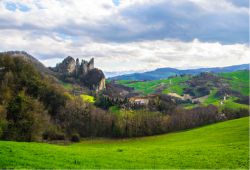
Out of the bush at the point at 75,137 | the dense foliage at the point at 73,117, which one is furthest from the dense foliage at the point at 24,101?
the bush at the point at 75,137

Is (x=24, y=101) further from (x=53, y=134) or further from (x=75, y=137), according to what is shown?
(x=75, y=137)

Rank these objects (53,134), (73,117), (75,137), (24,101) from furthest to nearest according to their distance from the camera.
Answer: (73,117), (75,137), (53,134), (24,101)

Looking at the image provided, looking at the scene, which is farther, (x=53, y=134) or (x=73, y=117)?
→ (x=73, y=117)

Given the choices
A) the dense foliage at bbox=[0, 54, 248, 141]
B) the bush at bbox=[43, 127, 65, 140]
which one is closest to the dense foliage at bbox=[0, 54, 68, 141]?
the dense foliage at bbox=[0, 54, 248, 141]

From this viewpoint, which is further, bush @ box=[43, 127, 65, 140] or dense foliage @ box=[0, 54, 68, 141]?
bush @ box=[43, 127, 65, 140]

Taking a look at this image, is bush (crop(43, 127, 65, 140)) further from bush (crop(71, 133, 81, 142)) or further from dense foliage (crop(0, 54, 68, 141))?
bush (crop(71, 133, 81, 142))

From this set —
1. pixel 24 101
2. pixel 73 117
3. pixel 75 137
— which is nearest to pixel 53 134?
pixel 75 137

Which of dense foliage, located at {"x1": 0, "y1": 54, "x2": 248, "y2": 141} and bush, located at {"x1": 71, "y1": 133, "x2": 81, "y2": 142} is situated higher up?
dense foliage, located at {"x1": 0, "y1": 54, "x2": 248, "y2": 141}

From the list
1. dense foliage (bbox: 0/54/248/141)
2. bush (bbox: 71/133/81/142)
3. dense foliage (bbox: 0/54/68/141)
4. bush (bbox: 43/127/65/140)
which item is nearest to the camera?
dense foliage (bbox: 0/54/68/141)

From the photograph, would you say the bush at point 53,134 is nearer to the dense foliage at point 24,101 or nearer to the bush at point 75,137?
the dense foliage at point 24,101

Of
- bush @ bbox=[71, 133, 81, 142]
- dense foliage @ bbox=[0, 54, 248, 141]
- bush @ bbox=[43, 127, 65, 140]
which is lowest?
bush @ bbox=[71, 133, 81, 142]

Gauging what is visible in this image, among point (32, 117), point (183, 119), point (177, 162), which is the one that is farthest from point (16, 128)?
Answer: point (183, 119)

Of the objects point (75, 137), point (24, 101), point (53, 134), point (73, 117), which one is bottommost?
point (75, 137)


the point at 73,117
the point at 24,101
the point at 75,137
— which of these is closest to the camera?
the point at 24,101
